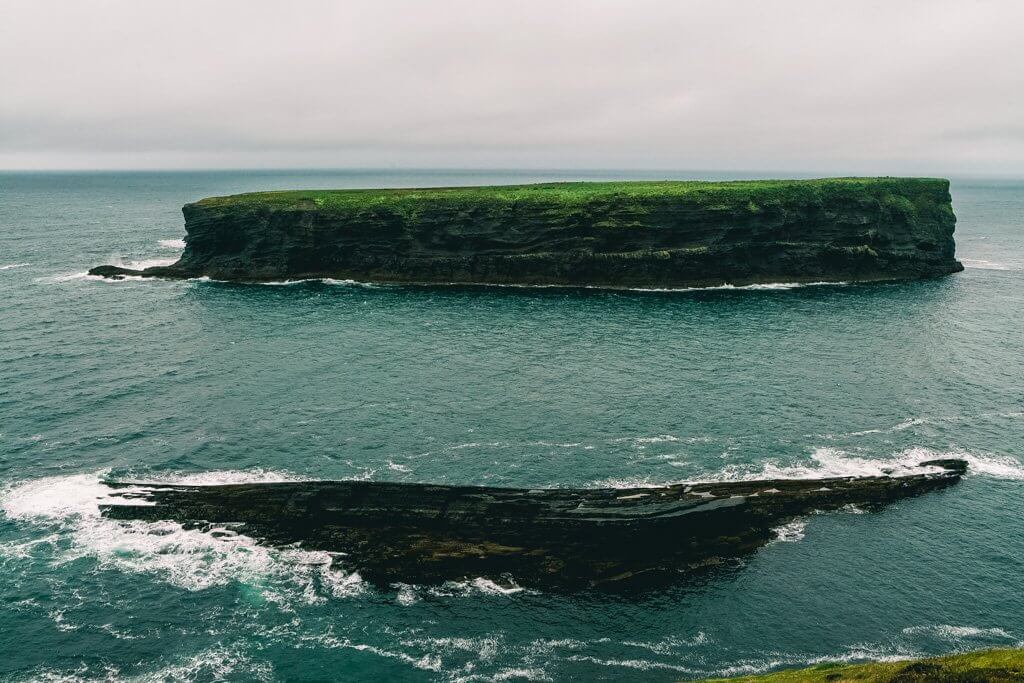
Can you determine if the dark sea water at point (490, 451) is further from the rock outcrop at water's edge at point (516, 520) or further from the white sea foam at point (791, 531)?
the rock outcrop at water's edge at point (516, 520)

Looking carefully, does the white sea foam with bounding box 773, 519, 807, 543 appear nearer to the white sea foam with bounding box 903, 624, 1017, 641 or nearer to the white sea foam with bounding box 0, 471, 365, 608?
the white sea foam with bounding box 903, 624, 1017, 641

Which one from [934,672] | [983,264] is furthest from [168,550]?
[983,264]

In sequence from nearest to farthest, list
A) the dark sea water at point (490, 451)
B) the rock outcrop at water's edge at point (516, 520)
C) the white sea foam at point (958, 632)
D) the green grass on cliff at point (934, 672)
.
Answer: the green grass on cliff at point (934, 672) → the dark sea water at point (490, 451) → the white sea foam at point (958, 632) → the rock outcrop at water's edge at point (516, 520)

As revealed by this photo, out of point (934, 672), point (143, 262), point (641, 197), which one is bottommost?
point (934, 672)

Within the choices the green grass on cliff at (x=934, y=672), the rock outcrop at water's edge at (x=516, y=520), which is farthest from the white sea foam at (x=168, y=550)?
the green grass on cliff at (x=934, y=672)

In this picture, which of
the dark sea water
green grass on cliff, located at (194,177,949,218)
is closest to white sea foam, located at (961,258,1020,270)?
green grass on cliff, located at (194,177,949,218)

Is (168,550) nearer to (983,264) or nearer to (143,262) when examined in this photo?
(143,262)
